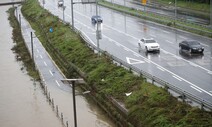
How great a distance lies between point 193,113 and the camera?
23094 mm

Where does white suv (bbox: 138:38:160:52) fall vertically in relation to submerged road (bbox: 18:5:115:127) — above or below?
above

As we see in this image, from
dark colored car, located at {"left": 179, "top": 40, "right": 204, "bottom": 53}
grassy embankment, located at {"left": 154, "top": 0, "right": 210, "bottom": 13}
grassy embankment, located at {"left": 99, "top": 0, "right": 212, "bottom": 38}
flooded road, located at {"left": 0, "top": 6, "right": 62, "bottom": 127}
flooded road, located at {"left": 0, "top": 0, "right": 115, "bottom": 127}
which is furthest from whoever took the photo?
grassy embankment, located at {"left": 154, "top": 0, "right": 210, "bottom": 13}

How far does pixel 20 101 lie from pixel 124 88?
36.5ft

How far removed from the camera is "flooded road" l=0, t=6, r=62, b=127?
1254 inches

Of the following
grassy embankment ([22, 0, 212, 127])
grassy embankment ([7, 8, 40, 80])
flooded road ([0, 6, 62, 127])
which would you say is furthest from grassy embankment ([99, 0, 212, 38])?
flooded road ([0, 6, 62, 127])

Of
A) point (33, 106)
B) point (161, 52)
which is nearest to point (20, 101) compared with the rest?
point (33, 106)

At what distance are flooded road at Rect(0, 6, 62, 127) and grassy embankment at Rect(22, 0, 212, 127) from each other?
14.4 feet

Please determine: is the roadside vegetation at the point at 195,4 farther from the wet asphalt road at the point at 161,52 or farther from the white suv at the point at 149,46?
the white suv at the point at 149,46

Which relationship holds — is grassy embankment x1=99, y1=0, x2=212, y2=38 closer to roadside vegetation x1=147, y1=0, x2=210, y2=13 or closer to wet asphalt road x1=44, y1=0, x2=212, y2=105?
Answer: wet asphalt road x1=44, y1=0, x2=212, y2=105

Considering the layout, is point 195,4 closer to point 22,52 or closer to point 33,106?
point 22,52

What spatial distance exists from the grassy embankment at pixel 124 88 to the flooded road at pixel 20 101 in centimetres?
439

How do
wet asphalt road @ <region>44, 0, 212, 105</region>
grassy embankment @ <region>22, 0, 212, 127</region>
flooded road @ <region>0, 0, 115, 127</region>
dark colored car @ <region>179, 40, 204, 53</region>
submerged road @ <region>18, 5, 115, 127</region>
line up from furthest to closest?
1. dark colored car @ <region>179, 40, 204, 53</region>
2. wet asphalt road @ <region>44, 0, 212, 105</region>
3. flooded road @ <region>0, 0, 115, 127</region>
4. submerged road @ <region>18, 5, 115, 127</region>
5. grassy embankment @ <region>22, 0, 212, 127</region>

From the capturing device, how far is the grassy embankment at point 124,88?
23.7 m

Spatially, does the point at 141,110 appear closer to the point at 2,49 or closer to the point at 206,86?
the point at 206,86
